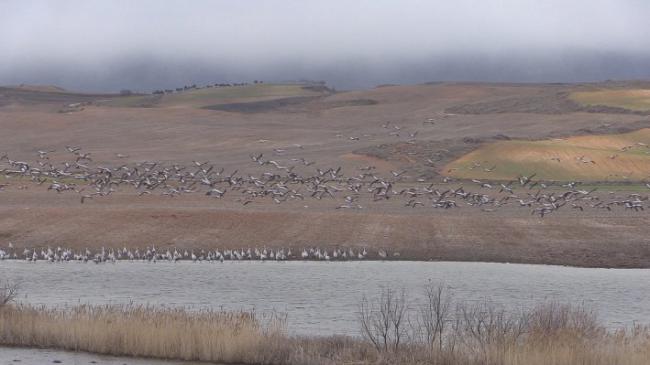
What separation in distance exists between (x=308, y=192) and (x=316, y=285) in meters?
31.2

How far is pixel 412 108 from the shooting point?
472ft

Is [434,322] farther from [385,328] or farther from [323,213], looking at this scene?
[323,213]

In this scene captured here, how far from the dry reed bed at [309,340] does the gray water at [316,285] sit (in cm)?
351

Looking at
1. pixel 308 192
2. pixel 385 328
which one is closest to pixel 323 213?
pixel 308 192

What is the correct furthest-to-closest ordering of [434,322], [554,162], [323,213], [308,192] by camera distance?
[554,162] < [308,192] < [323,213] < [434,322]

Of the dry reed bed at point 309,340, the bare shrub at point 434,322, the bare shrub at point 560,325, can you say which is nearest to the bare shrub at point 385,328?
the dry reed bed at point 309,340

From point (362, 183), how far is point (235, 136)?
1692 inches

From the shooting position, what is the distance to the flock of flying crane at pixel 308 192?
46.8 m

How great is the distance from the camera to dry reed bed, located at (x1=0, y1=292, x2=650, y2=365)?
2323 centimetres

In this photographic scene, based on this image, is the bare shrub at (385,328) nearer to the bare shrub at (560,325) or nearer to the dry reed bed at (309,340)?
the dry reed bed at (309,340)

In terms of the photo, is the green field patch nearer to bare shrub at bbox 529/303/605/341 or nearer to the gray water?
the gray water

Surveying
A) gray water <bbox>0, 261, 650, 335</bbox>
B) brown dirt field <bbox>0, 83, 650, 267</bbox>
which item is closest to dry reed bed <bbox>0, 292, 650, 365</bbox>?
gray water <bbox>0, 261, 650, 335</bbox>

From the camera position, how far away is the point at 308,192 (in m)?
69.6

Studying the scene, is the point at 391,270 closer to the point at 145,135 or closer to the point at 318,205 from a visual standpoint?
the point at 318,205
